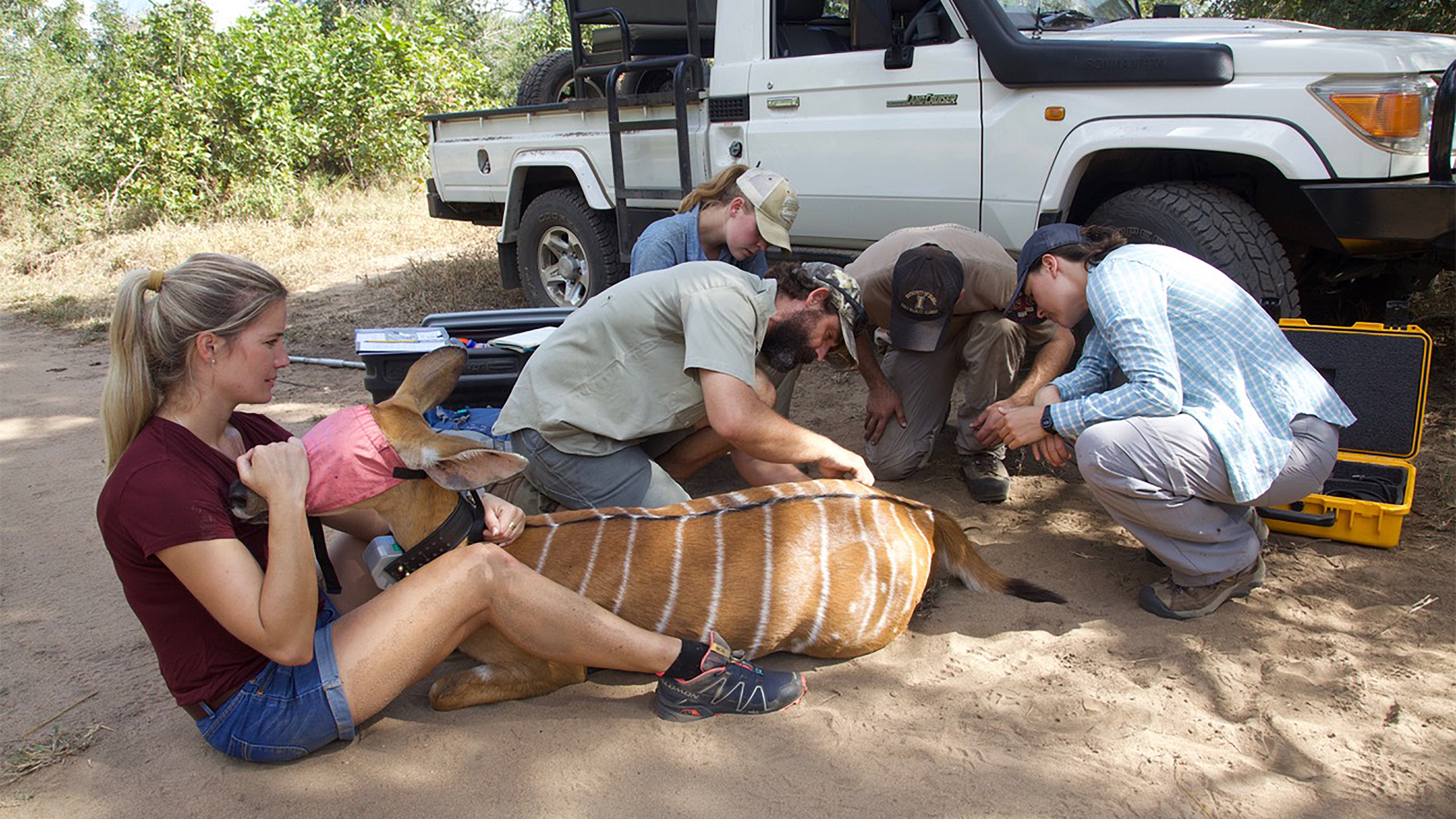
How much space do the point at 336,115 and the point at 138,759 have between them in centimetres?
1434

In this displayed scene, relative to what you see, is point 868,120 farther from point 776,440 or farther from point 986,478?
point 776,440

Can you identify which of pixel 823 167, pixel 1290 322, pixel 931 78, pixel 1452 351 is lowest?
pixel 1452 351

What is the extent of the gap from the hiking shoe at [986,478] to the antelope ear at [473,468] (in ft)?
8.08

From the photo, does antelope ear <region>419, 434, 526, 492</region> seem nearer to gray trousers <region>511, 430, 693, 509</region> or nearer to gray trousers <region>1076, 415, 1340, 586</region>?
gray trousers <region>511, 430, 693, 509</region>

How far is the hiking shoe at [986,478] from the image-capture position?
14.7 feet

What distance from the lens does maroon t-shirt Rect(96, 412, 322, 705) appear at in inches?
93.7

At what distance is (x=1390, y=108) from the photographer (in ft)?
13.3

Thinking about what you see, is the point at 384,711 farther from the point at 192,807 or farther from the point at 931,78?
the point at 931,78

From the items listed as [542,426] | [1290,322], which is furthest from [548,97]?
[1290,322]

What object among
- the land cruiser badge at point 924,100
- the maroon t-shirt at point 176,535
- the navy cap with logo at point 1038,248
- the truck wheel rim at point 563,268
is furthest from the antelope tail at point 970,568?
the truck wheel rim at point 563,268

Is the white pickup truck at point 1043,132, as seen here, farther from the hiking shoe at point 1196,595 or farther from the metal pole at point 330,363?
the metal pole at point 330,363

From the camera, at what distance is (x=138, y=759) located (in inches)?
113

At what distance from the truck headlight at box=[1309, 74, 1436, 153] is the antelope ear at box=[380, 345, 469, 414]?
3.54 m

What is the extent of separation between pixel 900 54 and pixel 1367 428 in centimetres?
273
